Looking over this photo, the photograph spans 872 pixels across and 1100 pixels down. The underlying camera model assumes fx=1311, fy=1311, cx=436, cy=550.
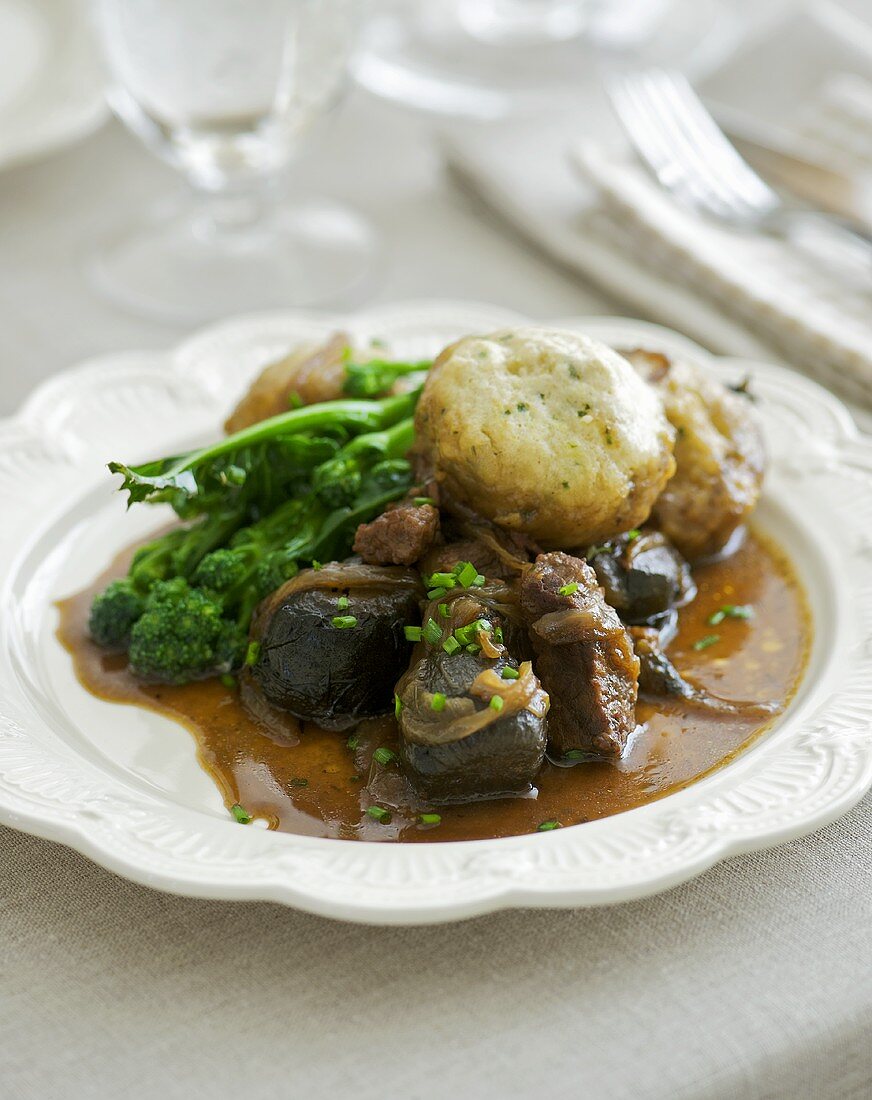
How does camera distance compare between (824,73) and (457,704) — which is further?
(824,73)

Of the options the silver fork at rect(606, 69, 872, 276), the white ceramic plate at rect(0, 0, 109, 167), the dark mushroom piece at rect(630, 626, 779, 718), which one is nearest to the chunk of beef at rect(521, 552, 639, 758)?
the dark mushroom piece at rect(630, 626, 779, 718)

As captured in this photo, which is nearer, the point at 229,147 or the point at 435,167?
the point at 229,147

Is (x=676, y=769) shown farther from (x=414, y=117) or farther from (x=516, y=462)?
(x=414, y=117)

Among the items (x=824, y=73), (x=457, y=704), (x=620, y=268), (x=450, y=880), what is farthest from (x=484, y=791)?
(x=824, y=73)

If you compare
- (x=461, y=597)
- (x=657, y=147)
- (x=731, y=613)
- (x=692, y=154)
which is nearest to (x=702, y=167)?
(x=692, y=154)

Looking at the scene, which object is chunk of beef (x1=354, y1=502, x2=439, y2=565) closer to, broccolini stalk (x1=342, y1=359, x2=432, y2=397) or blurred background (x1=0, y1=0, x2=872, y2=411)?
broccolini stalk (x1=342, y1=359, x2=432, y2=397)

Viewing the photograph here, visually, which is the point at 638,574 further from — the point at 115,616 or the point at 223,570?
the point at 115,616
